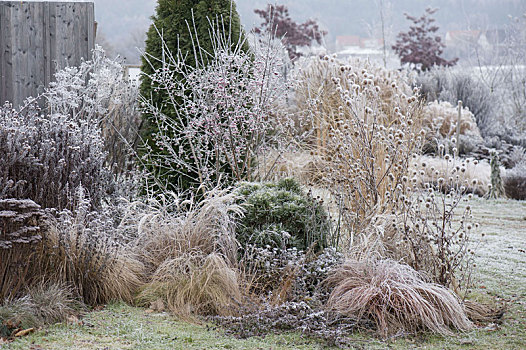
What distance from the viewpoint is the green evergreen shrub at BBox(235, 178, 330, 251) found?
13.1ft

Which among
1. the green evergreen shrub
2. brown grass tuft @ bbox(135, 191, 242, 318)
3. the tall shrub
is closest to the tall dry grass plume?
the green evergreen shrub

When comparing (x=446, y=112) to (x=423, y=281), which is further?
(x=446, y=112)

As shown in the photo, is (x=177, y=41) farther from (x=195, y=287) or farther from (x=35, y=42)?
(x=195, y=287)

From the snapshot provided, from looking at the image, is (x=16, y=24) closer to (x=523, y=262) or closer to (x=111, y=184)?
(x=111, y=184)

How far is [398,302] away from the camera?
339 centimetres

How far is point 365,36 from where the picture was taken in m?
34.1

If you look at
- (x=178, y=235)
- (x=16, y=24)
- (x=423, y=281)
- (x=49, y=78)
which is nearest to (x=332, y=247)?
(x=423, y=281)

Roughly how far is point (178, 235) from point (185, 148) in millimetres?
1528

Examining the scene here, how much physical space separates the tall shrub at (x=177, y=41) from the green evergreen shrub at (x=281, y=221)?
139cm

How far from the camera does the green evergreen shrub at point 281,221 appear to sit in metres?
3.99

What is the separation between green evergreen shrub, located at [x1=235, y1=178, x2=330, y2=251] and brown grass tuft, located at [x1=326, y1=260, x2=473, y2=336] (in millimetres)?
533

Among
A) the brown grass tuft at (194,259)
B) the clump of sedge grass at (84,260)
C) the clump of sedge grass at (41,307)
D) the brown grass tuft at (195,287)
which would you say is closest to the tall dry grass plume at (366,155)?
the brown grass tuft at (194,259)

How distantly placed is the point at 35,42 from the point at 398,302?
5.25 m

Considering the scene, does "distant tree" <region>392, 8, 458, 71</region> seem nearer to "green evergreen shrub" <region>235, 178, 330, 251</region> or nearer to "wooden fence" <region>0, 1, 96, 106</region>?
"wooden fence" <region>0, 1, 96, 106</region>
